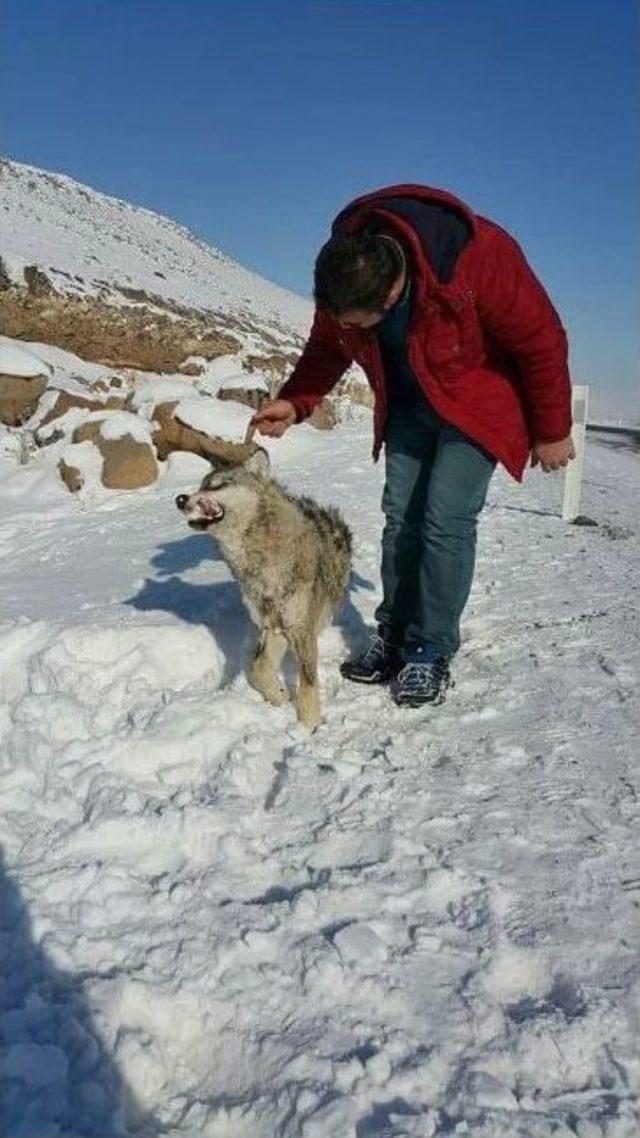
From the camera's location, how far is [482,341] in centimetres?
363

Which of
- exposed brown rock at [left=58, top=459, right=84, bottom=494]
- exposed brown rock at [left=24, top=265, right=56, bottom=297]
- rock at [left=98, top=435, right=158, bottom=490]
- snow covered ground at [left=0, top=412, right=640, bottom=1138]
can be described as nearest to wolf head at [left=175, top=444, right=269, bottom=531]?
snow covered ground at [left=0, top=412, right=640, bottom=1138]

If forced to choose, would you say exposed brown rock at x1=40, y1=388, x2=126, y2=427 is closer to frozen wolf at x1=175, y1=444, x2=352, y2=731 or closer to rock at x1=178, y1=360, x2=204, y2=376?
rock at x1=178, y1=360, x2=204, y2=376

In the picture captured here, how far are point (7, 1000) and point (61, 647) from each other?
2.58m

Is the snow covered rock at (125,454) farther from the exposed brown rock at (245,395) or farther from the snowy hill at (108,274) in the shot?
the snowy hill at (108,274)

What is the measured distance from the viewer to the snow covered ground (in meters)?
2.00

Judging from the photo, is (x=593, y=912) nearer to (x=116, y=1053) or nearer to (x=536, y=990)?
(x=536, y=990)

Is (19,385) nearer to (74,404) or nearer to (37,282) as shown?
(74,404)

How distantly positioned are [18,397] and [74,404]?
131 centimetres

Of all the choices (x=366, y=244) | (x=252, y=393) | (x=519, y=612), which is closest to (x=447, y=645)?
(x=519, y=612)

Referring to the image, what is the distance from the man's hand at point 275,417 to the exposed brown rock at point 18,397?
1026cm

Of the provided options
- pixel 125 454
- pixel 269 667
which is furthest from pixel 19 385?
pixel 269 667

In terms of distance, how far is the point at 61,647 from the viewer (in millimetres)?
4660

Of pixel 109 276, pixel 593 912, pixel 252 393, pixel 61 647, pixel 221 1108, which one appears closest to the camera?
pixel 221 1108

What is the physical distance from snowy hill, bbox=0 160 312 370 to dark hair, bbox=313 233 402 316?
59.4ft
